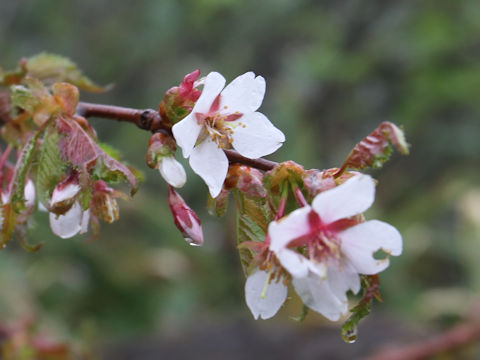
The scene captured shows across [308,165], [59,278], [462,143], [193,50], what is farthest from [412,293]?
[193,50]

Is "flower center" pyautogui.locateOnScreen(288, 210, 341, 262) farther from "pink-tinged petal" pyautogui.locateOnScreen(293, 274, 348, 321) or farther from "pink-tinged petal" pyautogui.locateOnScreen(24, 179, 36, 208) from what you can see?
"pink-tinged petal" pyautogui.locateOnScreen(24, 179, 36, 208)

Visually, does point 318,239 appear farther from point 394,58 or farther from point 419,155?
point 419,155

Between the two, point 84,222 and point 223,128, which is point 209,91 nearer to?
point 223,128

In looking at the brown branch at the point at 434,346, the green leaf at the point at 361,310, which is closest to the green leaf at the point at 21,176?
the green leaf at the point at 361,310

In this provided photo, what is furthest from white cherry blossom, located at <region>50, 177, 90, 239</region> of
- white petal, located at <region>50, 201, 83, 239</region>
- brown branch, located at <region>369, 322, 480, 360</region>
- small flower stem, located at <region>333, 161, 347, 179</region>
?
brown branch, located at <region>369, 322, 480, 360</region>

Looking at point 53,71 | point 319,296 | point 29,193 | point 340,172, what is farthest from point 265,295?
point 53,71

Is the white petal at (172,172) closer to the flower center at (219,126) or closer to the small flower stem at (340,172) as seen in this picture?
the flower center at (219,126)
